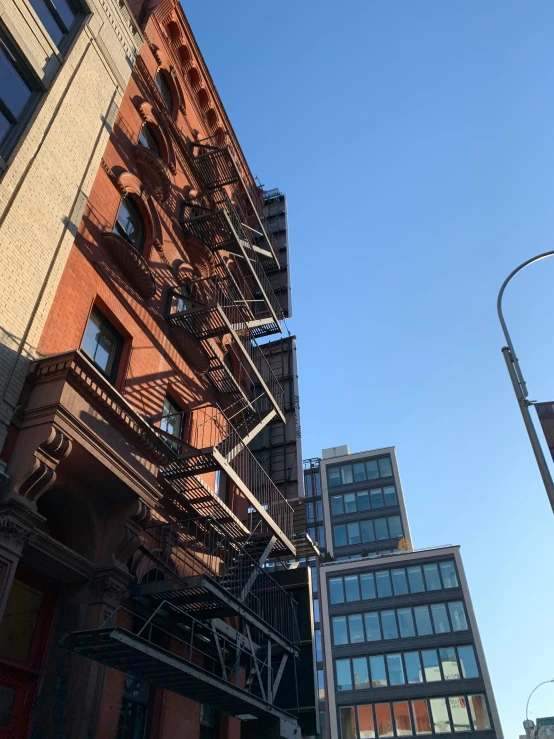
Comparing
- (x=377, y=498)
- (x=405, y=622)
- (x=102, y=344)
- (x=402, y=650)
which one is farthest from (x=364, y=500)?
(x=102, y=344)

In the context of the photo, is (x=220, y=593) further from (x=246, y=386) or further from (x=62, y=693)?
(x=246, y=386)

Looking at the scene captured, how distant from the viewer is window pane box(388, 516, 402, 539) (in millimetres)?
76681

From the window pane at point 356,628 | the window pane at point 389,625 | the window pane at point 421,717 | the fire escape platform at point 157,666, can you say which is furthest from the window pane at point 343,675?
the fire escape platform at point 157,666

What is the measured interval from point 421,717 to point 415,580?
1250cm

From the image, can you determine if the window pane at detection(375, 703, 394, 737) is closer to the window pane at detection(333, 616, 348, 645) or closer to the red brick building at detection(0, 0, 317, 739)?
the window pane at detection(333, 616, 348, 645)

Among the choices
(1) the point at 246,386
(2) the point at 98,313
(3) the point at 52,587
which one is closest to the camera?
(3) the point at 52,587

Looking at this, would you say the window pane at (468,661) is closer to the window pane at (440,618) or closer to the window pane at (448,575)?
the window pane at (440,618)

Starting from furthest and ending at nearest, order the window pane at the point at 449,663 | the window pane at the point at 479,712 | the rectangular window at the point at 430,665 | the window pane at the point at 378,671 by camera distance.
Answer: the window pane at the point at 378,671 → the rectangular window at the point at 430,665 → the window pane at the point at 449,663 → the window pane at the point at 479,712

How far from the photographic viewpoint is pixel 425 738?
2194 inches

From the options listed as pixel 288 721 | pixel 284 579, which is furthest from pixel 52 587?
pixel 284 579

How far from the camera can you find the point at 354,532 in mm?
79250

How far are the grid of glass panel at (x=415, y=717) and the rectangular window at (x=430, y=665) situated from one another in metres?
1.83

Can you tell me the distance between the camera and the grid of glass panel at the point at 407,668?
58.0m

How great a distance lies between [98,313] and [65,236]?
1.86 m
